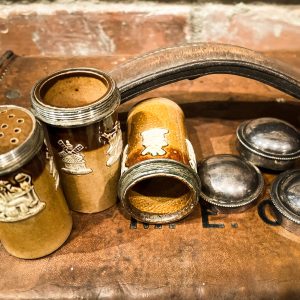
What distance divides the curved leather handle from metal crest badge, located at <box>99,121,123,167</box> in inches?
4.8

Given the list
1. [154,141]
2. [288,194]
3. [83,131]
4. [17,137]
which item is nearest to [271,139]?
[288,194]

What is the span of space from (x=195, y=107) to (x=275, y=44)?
0.46 meters

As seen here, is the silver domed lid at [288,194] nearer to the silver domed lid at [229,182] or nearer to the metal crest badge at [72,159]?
the silver domed lid at [229,182]

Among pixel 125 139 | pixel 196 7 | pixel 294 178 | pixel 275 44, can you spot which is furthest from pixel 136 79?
pixel 275 44

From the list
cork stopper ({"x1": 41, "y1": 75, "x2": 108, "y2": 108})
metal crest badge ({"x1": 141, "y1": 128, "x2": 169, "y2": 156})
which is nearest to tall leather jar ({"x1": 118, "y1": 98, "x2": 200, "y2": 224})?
metal crest badge ({"x1": 141, "y1": 128, "x2": 169, "y2": 156})

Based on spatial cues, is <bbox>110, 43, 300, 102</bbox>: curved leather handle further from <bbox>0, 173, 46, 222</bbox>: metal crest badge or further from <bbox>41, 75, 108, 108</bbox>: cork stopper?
<bbox>0, 173, 46, 222</bbox>: metal crest badge

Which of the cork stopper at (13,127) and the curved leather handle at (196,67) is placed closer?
the cork stopper at (13,127)

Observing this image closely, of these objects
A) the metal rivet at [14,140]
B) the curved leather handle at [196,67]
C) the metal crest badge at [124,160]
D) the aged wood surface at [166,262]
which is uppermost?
the metal rivet at [14,140]

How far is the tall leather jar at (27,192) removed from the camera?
0.57 meters

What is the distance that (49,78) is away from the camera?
0.71 metres

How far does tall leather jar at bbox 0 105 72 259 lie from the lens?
0.57 meters

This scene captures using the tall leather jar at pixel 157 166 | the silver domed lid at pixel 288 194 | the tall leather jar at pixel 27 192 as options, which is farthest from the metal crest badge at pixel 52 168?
the silver domed lid at pixel 288 194

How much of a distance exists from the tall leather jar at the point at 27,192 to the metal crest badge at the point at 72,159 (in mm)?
34

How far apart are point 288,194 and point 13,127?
49cm
